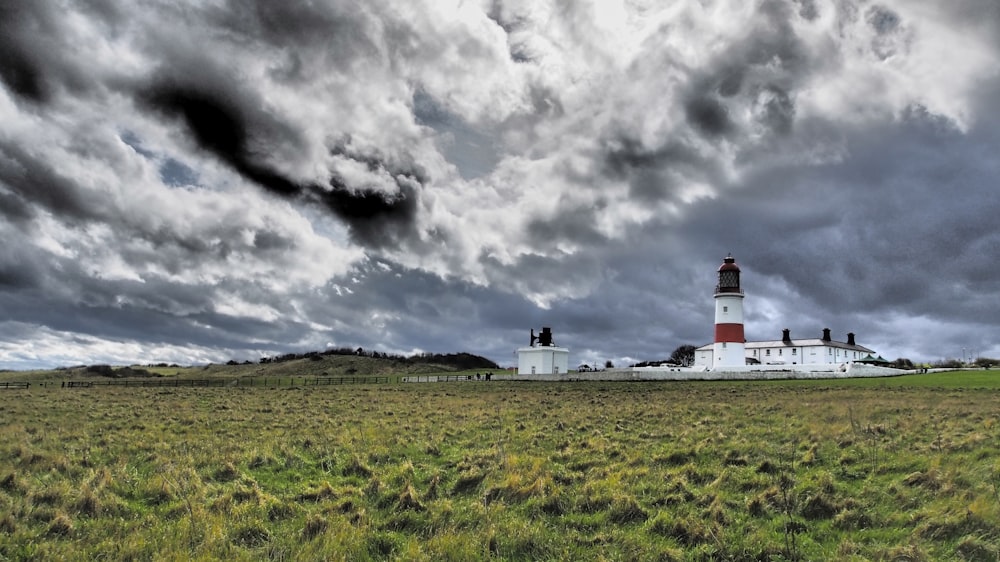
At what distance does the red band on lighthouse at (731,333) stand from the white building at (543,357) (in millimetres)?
21677

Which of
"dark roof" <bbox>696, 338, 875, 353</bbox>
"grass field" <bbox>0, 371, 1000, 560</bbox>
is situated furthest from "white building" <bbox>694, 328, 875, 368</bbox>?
"grass field" <bbox>0, 371, 1000, 560</bbox>

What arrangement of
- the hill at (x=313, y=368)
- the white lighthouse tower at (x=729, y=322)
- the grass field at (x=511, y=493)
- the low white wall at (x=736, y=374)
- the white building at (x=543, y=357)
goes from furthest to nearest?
1. the hill at (x=313, y=368)
2. the white building at (x=543, y=357)
3. the white lighthouse tower at (x=729, y=322)
4. the low white wall at (x=736, y=374)
5. the grass field at (x=511, y=493)

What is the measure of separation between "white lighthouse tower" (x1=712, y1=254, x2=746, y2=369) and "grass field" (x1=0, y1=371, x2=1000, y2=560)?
5581cm

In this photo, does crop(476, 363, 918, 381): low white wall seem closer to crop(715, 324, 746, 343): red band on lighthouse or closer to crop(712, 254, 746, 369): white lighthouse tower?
crop(712, 254, 746, 369): white lighthouse tower

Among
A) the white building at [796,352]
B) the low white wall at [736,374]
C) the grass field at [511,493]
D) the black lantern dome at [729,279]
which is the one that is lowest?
the grass field at [511,493]

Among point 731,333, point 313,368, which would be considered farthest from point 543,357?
point 313,368

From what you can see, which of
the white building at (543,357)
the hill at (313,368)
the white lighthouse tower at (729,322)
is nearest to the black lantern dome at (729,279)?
the white lighthouse tower at (729,322)

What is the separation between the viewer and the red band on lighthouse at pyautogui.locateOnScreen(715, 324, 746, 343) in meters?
75.1

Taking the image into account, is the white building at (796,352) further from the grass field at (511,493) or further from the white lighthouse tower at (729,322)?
the grass field at (511,493)

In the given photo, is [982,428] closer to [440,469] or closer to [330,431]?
[440,469]

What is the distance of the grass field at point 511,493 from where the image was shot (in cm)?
812

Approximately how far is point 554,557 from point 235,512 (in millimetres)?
5395

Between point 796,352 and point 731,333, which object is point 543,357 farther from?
point 796,352

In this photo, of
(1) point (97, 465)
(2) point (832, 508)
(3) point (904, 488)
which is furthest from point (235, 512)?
(3) point (904, 488)
